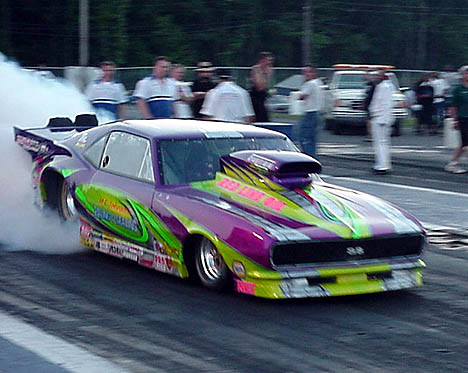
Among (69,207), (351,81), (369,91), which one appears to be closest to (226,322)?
(69,207)

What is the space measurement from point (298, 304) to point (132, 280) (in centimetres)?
142

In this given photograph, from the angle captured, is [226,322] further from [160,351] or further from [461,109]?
[461,109]

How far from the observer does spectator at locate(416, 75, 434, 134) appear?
87.7ft

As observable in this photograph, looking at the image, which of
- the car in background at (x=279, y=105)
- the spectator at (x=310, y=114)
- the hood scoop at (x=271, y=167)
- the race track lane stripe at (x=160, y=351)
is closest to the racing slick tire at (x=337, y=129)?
the car in background at (x=279, y=105)

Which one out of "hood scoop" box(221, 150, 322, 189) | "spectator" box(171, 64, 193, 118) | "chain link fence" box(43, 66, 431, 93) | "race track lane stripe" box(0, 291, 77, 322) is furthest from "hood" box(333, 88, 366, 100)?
"race track lane stripe" box(0, 291, 77, 322)

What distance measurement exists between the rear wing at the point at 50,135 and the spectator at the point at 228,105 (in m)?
2.96

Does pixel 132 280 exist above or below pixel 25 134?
below

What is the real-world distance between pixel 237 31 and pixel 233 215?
55558mm

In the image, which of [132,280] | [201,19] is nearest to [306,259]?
[132,280]

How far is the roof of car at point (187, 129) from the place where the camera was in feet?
27.1

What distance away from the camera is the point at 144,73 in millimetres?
39531

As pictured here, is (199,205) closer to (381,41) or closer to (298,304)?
(298,304)

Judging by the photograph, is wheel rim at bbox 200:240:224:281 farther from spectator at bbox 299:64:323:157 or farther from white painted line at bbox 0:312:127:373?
spectator at bbox 299:64:323:157

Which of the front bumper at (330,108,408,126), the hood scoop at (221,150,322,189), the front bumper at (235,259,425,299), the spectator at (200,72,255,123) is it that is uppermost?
the spectator at (200,72,255,123)
